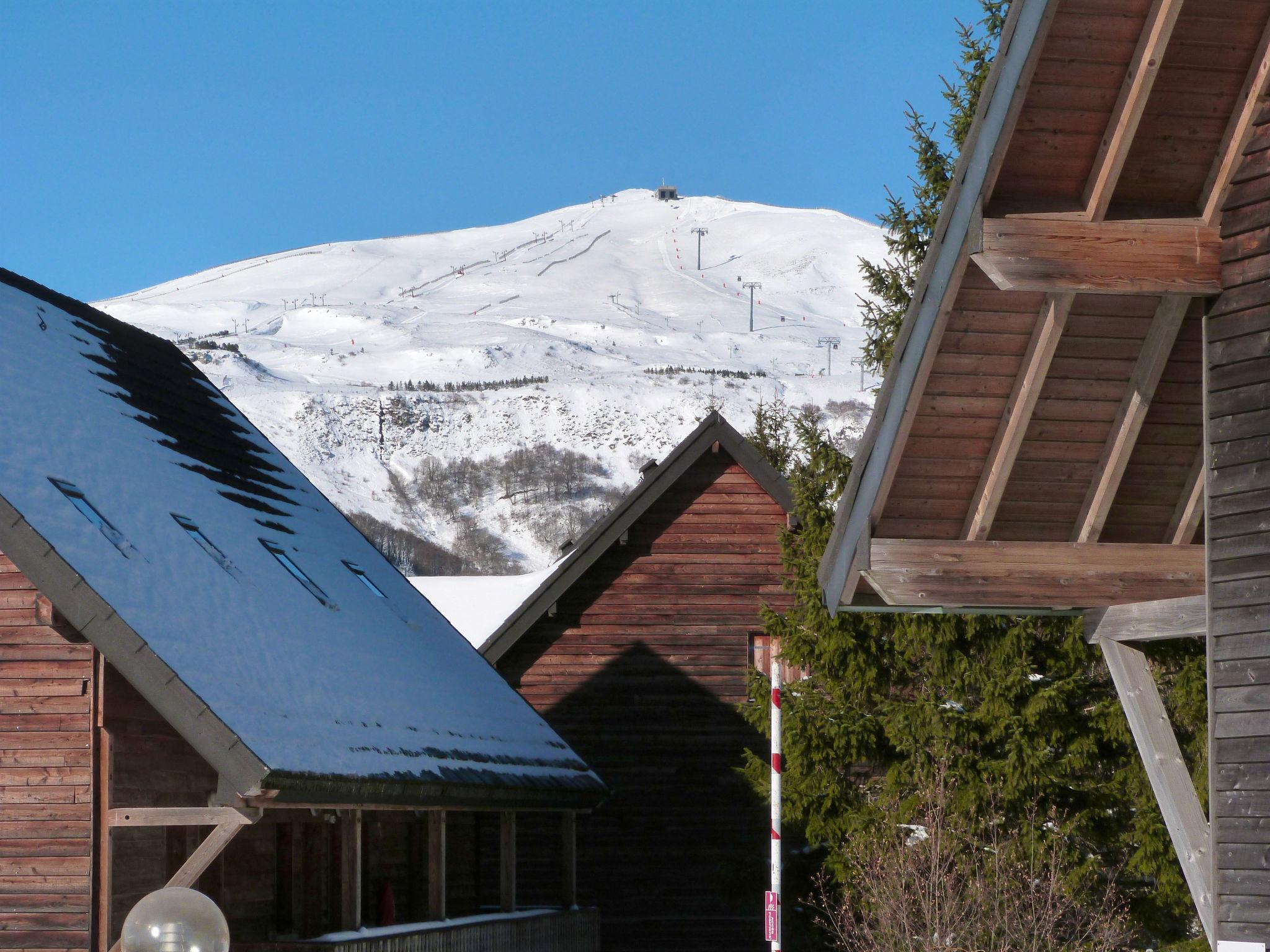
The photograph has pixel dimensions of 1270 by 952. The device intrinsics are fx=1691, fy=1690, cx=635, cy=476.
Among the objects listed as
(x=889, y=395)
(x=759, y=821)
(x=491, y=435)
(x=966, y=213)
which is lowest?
(x=759, y=821)

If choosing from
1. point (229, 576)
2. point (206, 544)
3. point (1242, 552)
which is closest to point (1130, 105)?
point (1242, 552)

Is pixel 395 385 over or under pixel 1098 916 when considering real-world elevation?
over

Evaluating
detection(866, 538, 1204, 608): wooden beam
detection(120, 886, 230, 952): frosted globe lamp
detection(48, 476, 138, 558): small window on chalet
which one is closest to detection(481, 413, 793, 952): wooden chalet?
detection(48, 476, 138, 558): small window on chalet

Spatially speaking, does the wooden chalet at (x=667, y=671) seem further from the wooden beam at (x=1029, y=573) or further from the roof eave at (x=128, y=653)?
the wooden beam at (x=1029, y=573)

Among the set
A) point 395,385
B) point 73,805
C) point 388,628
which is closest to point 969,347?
point 73,805

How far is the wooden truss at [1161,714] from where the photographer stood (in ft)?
30.5

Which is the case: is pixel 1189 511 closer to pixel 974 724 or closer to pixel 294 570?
pixel 974 724

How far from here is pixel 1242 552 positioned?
8.38 metres

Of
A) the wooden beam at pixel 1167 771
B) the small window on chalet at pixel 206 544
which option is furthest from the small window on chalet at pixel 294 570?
the wooden beam at pixel 1167 771

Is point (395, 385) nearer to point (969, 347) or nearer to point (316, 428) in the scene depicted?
point (316, 428)

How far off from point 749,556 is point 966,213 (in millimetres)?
16695

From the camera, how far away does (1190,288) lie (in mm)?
8508

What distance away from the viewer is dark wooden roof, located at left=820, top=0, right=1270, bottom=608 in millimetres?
8203

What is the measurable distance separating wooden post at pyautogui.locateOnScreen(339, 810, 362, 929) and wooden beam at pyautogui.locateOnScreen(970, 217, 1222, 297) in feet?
28.2
